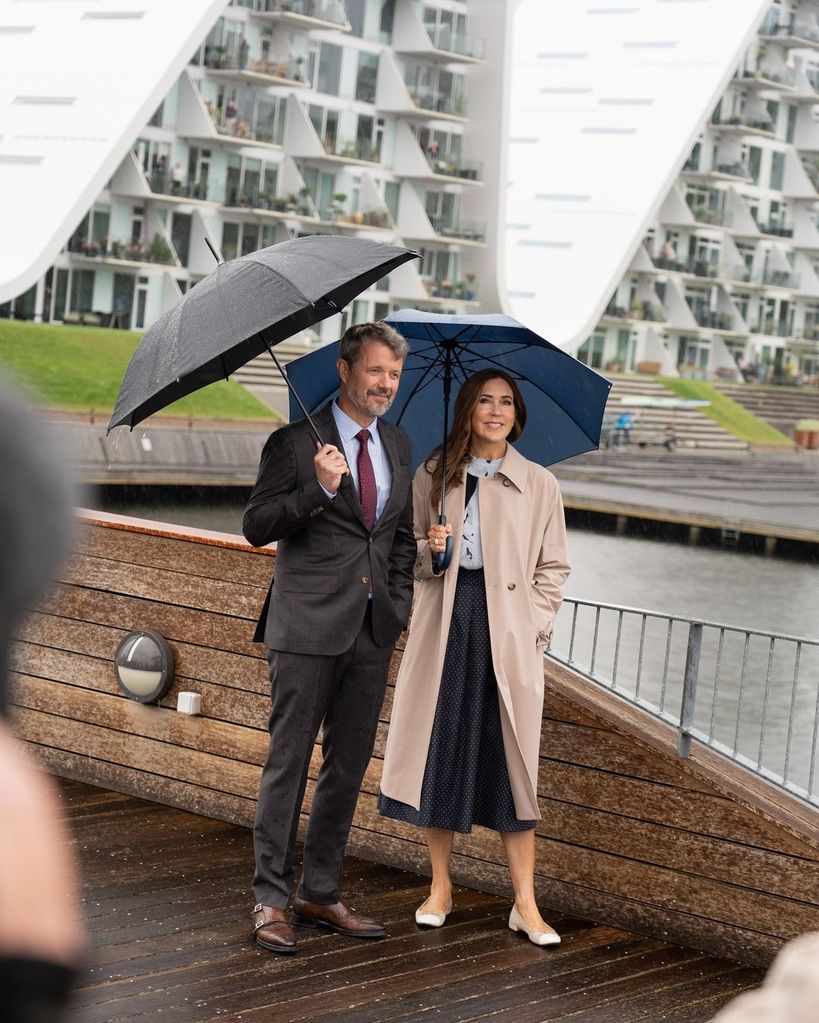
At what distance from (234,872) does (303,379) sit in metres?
1.43

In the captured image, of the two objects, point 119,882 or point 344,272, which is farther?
point 119,882

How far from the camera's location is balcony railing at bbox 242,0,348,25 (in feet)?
132

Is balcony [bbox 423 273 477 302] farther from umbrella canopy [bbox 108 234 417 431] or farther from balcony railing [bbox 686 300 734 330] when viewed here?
umbrella canopy [bbox 108 234 417 431]

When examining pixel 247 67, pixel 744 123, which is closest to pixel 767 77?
pixel 744 123

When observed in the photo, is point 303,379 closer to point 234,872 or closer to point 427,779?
point 427,779

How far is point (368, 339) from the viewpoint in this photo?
355 cm

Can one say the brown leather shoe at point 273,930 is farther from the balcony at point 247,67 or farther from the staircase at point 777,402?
the staircase at point 777,402

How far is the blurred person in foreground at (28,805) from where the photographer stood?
66 centimetres

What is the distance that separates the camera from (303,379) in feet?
12.5

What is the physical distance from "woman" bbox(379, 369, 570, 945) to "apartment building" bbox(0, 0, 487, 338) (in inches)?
1240

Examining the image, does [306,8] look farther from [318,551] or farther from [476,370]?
[318,551]

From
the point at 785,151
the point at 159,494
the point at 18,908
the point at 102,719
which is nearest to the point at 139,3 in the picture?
the point at 159,494

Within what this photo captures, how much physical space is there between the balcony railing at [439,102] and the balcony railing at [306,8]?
353 cm

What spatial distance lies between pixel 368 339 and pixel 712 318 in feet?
177
